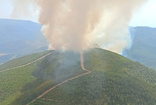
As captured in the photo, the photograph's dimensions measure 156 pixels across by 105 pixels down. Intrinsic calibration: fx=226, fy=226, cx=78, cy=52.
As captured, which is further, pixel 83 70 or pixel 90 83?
pixel 83 70

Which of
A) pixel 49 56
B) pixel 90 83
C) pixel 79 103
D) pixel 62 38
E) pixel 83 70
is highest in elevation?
pixel 62 38

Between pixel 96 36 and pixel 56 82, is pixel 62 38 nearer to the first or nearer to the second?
pixel 96 36

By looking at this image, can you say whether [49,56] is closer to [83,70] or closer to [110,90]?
[83,70]

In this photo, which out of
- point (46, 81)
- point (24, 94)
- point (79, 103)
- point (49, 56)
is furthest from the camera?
point (49, 56)

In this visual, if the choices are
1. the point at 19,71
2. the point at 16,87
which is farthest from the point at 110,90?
the point at 19,71

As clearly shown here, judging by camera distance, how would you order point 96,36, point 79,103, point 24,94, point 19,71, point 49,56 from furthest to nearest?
1. point 96,36
2. point 49,56
3. point 19,71
4. point 24,94
5. point 79,103

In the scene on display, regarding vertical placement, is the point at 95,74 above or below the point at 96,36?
below

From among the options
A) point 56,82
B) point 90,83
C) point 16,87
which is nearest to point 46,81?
point 56,82
